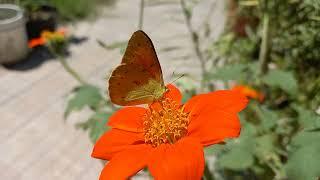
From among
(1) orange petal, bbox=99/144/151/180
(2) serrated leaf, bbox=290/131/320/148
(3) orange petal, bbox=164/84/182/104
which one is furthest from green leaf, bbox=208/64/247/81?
(1) orange petal, bbox=99/144/151/180

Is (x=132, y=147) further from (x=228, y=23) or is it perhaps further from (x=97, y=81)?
(x=228, y=23)

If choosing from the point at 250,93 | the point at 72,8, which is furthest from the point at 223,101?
the point at 72,8

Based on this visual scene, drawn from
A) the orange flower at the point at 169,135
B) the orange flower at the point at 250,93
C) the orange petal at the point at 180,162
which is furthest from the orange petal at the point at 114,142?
the orange flower at the point at 250,93

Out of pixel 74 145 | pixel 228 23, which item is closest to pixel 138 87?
pixel 74 145

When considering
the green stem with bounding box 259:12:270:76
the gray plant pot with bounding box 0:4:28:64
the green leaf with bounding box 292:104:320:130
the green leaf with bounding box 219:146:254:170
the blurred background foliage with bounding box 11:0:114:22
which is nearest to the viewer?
the green leaf with bounding box 292:104:320:130

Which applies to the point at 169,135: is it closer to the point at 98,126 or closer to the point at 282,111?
the point at 98,126

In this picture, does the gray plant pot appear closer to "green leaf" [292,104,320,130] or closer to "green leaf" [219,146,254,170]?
"green leaf" [219,146,254,170]

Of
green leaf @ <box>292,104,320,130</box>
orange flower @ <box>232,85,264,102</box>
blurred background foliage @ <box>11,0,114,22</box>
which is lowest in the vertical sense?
blurred background foliage @ <box>11,0,114,22</box>

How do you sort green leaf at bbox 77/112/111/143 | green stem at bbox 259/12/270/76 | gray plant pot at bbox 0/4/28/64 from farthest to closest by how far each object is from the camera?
gray plant pot at bbox 0/4/28/64
green stem at bbox 259/12/270/76
green leaf at bbox 77/112/111/143
